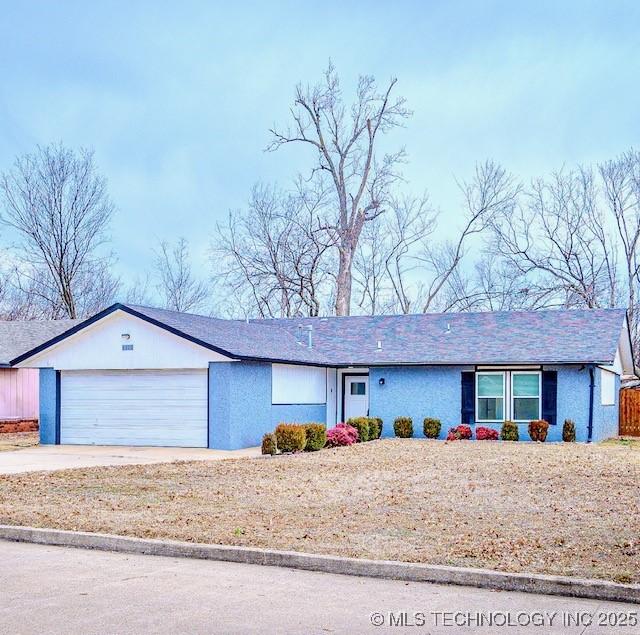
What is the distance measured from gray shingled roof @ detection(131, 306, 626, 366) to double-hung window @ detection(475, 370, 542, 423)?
0.66m

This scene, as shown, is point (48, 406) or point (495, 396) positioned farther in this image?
point (495, 396)

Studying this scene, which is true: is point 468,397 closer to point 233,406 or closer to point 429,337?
point 429,337

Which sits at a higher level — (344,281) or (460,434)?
(344,281)

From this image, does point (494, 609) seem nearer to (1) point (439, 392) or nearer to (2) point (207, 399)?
(2) point (207, 399)

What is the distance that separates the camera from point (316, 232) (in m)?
44.9

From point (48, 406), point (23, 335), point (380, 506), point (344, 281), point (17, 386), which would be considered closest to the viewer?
point (380, 506)

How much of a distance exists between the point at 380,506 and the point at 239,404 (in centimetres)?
1113

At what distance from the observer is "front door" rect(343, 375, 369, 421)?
94.3 feet

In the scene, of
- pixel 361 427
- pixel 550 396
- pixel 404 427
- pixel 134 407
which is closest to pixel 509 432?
pixel 550 396

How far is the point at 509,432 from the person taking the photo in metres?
25.0

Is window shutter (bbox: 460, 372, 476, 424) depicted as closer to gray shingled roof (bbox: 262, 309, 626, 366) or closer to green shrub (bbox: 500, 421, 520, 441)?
gray shingled roof (bbox: 262, 309, 626, 366)

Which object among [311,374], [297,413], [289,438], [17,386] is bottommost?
[289,438]

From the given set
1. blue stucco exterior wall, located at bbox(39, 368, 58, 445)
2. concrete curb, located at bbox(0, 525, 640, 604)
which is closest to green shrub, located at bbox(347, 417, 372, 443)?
blue stucco exterior wall, located at bbox(39, 368, 58, 445)

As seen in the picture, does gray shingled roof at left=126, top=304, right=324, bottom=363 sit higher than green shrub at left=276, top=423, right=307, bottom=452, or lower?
higher
